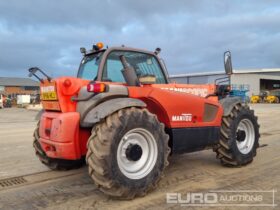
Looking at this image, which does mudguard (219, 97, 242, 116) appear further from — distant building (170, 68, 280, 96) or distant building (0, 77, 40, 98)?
distant building (0, 77, 40, 98)

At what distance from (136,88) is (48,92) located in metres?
1.31

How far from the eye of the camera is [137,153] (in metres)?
5.00

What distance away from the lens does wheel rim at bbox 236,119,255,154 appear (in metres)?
6.72

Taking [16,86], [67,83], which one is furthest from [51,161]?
[16,86]

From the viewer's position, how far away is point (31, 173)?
6.44 meters

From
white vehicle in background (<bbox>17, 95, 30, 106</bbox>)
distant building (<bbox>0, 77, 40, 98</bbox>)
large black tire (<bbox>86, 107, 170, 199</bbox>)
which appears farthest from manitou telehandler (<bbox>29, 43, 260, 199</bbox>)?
distant building (<bbox>0, 77, 40, 98</bbox>)

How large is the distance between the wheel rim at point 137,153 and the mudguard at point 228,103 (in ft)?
6.26

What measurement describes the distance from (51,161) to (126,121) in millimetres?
2139

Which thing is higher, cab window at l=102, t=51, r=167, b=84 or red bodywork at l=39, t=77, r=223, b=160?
cab window at l=102, t=51, r=167, b=84

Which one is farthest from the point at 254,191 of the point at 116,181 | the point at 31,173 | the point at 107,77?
the point at 31,173

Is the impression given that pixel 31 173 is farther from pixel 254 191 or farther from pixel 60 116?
pixel 254 191

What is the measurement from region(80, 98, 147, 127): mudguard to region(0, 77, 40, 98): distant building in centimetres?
6862

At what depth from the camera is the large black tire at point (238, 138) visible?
6.36 meters

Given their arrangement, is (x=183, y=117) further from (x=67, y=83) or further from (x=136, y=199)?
(x=67, y=83)
